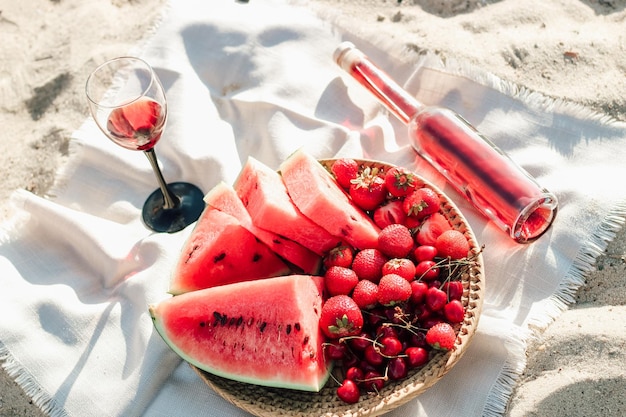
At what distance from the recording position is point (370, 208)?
2.09 m

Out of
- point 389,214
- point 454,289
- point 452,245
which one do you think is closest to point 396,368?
point 454,289

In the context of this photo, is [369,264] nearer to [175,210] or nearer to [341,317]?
[341,317]

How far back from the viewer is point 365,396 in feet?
5.70

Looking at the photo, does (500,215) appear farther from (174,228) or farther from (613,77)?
(174,228)

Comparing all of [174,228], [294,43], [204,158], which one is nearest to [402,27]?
[294,43]

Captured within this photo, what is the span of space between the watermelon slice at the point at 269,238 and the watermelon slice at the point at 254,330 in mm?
140

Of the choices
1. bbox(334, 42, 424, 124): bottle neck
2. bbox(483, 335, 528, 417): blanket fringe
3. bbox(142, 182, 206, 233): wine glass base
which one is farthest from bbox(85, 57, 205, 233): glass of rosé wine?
bbox(483, 335, 528, 417): blanket fringe

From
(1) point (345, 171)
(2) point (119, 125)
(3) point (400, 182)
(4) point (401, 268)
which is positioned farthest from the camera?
(1) point (345, 171)

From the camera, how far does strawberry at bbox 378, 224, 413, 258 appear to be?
1854 millimetres

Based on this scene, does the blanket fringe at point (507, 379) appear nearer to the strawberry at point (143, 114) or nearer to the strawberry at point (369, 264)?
the strawberry at point (369, 264)

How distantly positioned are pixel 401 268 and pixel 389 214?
Answer: 27cm

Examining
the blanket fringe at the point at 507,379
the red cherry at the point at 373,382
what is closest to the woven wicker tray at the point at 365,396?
the red cherry at the point at 373,382

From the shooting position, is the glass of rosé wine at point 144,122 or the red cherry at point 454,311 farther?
the glass of rosé wine at point 144,122

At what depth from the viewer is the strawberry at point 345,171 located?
6.95 feet
